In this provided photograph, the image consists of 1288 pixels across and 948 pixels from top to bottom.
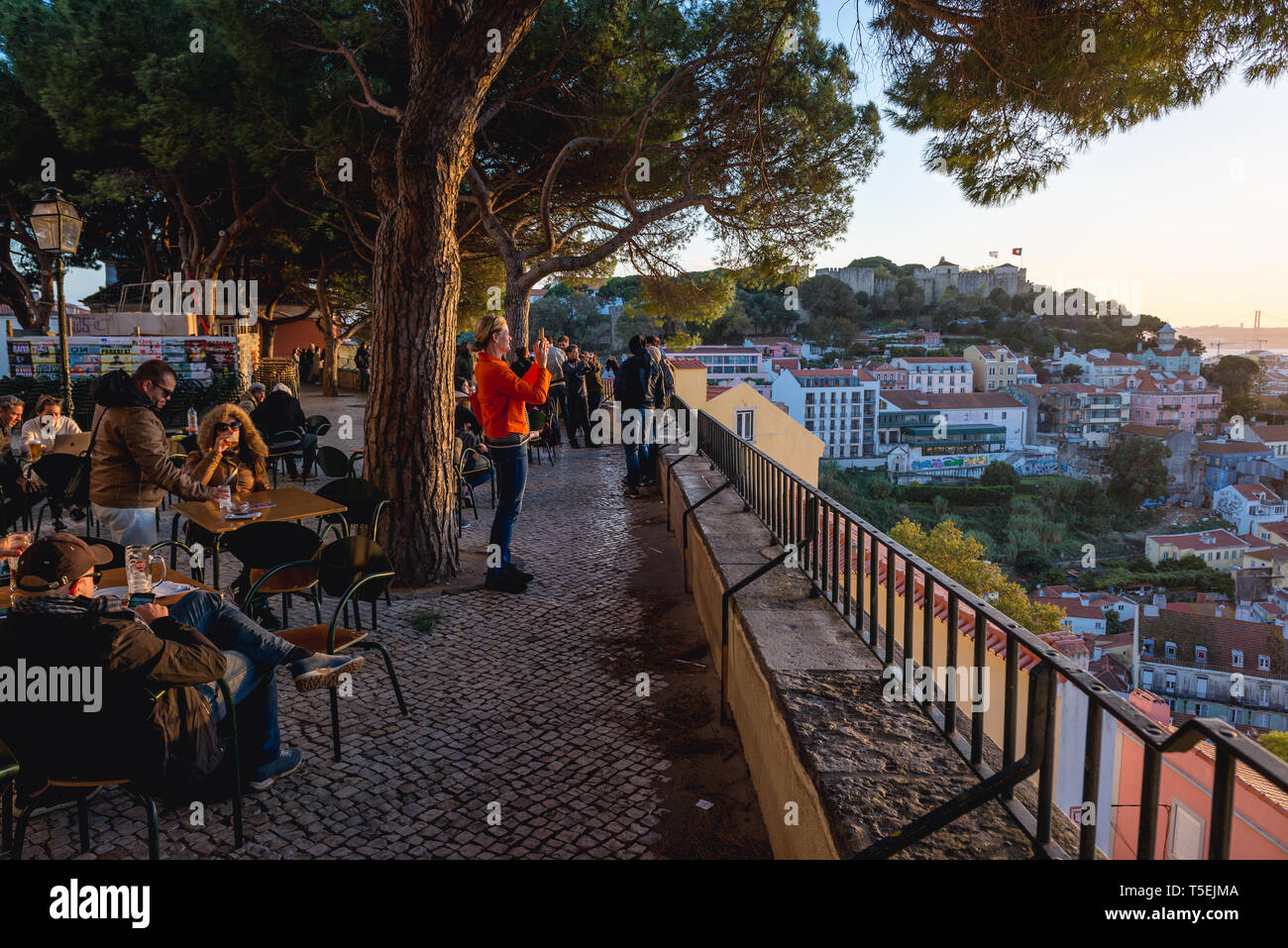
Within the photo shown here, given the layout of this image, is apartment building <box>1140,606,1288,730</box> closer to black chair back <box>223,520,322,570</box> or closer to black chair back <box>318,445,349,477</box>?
black chair back <box>318,445,349,477</box>

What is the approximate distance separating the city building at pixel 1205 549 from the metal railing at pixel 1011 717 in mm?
60224

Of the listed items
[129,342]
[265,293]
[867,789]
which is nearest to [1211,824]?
[867,789]

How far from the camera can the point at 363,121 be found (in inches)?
568

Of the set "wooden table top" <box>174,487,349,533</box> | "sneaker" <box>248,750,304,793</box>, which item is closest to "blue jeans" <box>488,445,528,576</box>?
A: "wooden table top" <box>174,487,349,533</box>

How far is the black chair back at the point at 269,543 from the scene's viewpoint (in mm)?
4156

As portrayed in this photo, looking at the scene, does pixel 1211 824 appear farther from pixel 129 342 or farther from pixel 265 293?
pixel 265 293

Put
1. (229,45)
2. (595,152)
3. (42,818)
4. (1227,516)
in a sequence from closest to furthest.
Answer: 1. (42,818)
2. (229,45)
3. (595,152)
4. (1227,516)

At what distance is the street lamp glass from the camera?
9961 millimetres

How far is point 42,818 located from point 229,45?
47.2ft

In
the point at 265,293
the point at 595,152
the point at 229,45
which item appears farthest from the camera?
the point at 265,293

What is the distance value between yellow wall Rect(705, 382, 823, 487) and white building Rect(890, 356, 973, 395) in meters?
88.8

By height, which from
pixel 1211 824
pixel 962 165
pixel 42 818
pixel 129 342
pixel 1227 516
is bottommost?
pixel 1227 516

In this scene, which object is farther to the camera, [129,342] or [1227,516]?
[1227,516]

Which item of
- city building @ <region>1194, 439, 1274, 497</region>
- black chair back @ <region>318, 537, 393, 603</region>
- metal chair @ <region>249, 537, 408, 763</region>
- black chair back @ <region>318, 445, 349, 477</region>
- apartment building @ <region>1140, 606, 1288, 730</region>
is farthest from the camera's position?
city building @ <region>1194, 439, 1274, 497</region>
